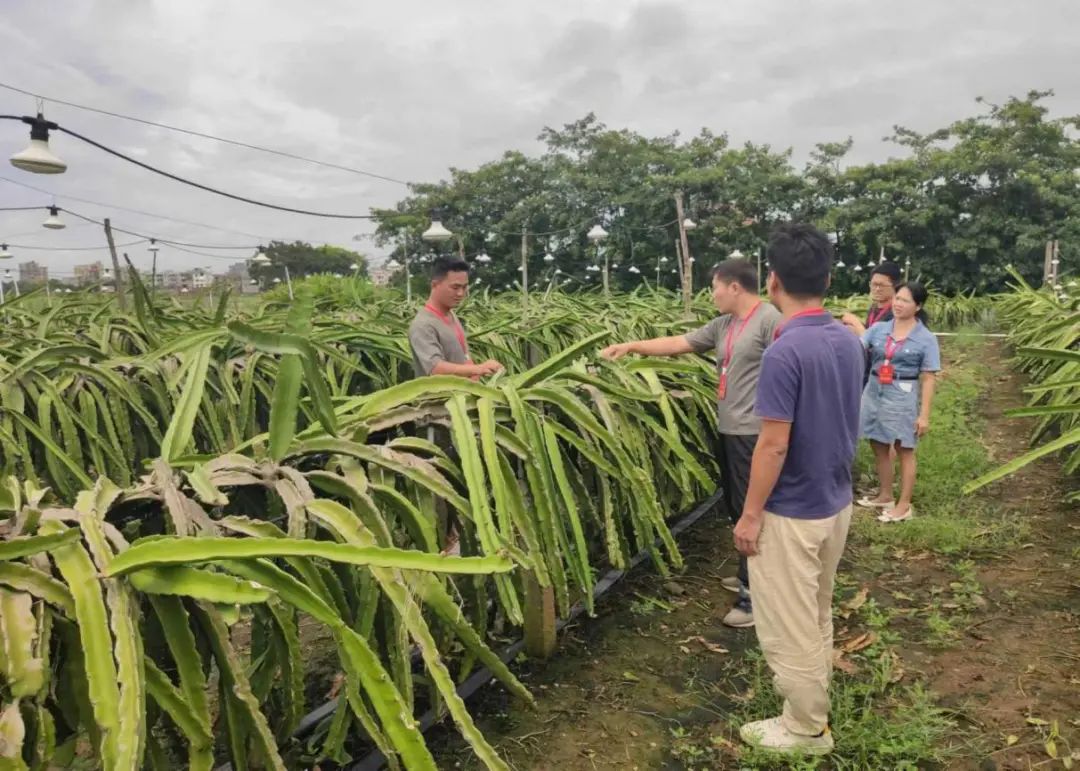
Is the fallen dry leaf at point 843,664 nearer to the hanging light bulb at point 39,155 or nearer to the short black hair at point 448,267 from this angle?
the short black hair at point 448,267

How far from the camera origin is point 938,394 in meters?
6.95

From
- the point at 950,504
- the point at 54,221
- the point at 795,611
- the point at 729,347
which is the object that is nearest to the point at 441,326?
the point at 729,347

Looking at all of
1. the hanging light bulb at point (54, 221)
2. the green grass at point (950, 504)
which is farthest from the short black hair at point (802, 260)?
the hanging light bulb at point (54, 221)

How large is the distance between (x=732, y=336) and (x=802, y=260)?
0.85m

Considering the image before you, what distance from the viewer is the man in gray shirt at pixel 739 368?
104 inches

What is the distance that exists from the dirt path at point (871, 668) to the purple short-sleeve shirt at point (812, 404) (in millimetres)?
687

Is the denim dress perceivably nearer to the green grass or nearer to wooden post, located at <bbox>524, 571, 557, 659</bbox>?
the green grass

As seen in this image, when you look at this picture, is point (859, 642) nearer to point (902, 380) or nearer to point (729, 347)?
point (729, 347)

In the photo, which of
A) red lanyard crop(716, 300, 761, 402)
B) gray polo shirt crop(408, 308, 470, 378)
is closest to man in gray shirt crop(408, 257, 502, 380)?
gray polo shirt crop(408, 308, 470, 378)

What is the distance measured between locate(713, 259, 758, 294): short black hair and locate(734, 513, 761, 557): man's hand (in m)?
1.04

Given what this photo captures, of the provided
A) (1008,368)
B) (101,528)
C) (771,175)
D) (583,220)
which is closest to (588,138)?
(583,220)

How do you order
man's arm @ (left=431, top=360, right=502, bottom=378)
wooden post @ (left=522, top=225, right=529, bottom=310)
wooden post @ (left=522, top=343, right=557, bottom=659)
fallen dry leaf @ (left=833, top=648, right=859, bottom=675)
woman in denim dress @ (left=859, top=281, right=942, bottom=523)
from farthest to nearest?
wooden post @ (left=522, top=225, right=529, bottom=310)
woman in denim dress @ (left=859, top=281, right=942, bottom=523)
man's arm @ (left=431, top=360, right=502, bottom=378)
fallen dry leaf @ (left=833, top=648, right=859, bottom=675)
wooden post @ (left=522, top=343, right=557, bottom=659)

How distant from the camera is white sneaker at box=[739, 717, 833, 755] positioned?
6.45 ft

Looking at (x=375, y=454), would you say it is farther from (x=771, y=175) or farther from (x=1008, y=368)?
(x=771, y=175)
